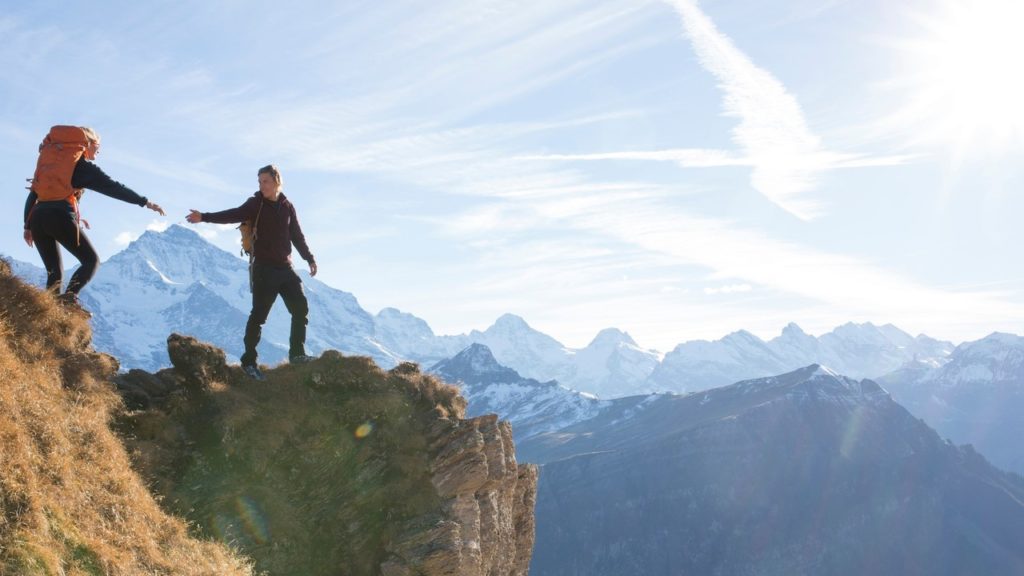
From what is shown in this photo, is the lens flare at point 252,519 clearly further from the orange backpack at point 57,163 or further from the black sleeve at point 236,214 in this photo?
the orange backpack at point 57,163

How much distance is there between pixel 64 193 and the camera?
48.0ft

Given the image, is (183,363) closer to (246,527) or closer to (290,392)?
(290,392)

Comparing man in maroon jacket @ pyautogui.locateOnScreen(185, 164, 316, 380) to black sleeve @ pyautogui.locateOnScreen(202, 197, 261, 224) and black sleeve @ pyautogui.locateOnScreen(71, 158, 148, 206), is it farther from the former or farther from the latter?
black sleeve @ pyautogui.locateOnScreen(71, 158, 148, 206)

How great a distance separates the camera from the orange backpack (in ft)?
47.8

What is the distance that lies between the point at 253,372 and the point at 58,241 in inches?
192

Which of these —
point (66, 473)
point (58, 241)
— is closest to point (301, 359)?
point (58, 241)

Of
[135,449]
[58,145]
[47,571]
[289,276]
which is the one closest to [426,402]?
[289,276]

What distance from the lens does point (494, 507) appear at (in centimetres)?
2017

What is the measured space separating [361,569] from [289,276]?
6606mm

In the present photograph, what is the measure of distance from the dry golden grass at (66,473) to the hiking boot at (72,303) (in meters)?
0.19

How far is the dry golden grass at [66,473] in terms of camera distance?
8961 mm

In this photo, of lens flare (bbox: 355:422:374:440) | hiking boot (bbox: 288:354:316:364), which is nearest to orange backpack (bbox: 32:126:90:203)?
hiking boot (bbox: 288:354:316:364)

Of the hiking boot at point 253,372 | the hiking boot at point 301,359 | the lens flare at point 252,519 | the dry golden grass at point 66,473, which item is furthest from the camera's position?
the hiking boot at point 301,359

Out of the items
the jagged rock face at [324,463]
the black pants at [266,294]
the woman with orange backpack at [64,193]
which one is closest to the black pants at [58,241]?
the woman with orange backpack at [64,193]
